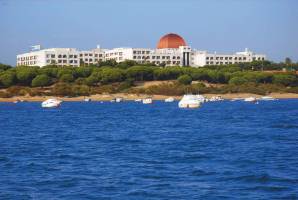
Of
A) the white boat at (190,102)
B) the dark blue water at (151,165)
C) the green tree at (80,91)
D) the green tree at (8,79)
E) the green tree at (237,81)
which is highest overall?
the green tree at (8,79)

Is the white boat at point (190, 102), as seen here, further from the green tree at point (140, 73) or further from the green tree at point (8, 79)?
the green tree at point (8, 79)

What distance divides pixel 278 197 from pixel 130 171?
30.0 ft

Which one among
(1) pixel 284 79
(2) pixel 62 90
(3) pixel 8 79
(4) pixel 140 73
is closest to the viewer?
(2) pixel 62 90

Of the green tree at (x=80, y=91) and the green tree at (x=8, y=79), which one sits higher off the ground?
the green tree at (x=8, y=79)

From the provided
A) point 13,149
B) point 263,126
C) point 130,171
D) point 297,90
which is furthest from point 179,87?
point 130,171

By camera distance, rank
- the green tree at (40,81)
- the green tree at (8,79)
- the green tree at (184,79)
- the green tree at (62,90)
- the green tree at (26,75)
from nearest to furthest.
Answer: the green tree at (62,90)
the green tree at (8,79)
the green tree at (40,81)
the green tree at (26,75)
the green tree at (184,79)

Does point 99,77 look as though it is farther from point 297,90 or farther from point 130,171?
point 130,171

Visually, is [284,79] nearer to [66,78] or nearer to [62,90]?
[66,78]

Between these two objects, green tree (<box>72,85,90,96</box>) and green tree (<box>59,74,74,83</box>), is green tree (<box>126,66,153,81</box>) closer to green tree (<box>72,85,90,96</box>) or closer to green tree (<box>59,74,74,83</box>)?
green tree (<box>72,85,90,96</box>)

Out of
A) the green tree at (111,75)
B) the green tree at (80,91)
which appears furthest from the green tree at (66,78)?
the green tree at (111,75)

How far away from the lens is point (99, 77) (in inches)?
6383

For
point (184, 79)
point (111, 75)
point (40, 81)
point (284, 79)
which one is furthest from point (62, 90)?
point (284, 79)

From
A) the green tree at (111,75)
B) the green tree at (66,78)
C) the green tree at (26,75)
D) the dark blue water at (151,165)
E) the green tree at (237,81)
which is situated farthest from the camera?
the green tree at (237,81)

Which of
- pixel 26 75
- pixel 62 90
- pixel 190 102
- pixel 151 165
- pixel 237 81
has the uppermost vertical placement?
pixel 26 75
